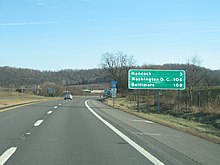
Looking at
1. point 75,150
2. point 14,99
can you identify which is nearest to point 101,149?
point 75,150

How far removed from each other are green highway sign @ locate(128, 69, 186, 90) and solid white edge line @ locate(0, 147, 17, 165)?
24.4m

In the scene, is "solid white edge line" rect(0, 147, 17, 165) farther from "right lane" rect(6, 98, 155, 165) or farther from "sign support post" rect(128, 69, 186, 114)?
"sign support post" rect(128, 69, 186, 114)

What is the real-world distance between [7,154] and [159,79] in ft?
84.0

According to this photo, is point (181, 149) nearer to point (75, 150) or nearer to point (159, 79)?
point (75, 150)

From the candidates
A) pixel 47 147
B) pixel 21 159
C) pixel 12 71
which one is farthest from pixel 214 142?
pixel 12 71

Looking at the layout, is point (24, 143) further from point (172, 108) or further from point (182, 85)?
point (172, 108)

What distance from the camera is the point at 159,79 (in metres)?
33.5

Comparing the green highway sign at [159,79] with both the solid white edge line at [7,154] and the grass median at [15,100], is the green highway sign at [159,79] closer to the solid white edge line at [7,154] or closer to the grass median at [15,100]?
the grass median at [15,100]

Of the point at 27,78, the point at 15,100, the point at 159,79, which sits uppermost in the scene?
the point at 27,78

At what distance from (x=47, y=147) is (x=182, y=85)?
966 inches

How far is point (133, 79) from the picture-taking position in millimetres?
33938

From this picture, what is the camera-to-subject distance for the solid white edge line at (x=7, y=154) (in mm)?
8273

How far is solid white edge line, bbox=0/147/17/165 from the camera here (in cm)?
827


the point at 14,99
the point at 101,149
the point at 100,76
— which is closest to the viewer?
the point at 101,149
